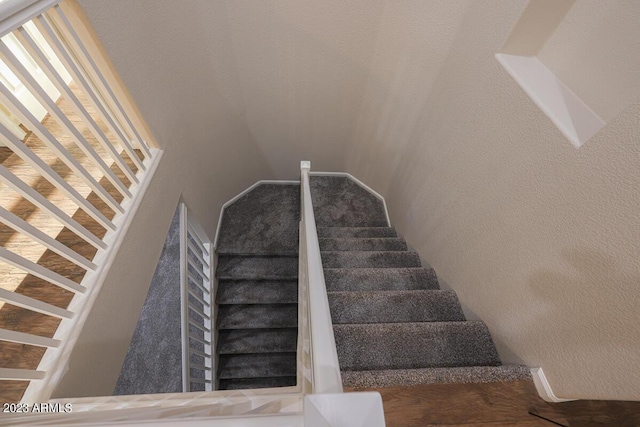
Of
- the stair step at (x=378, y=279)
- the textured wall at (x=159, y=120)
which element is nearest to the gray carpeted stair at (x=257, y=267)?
the textured wall at (x=159, y=120)

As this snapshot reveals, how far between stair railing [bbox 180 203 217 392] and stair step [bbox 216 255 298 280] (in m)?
0.18

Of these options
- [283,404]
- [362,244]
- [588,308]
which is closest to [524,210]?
[588,308]

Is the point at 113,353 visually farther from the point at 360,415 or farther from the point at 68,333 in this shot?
the point at 360,415

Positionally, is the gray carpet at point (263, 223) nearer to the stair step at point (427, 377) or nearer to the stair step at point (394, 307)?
the stair step at point (394, 307)

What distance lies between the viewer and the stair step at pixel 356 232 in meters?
3.00

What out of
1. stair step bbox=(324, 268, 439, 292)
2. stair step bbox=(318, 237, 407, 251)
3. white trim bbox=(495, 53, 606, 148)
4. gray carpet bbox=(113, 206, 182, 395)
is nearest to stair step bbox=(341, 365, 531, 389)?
stair step bbox=(324, 268, 439, 292)

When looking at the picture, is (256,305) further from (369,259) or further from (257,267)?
(369,259)

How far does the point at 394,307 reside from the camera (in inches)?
69.3

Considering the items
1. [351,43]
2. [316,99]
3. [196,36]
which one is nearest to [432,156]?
[351,43]

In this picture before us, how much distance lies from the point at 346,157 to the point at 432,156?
5.94 ft

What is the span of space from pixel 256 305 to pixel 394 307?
172 centimetres

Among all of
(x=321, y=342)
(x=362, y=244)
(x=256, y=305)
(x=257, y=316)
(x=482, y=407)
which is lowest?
(x=482, y=407)

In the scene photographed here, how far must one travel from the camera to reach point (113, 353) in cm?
136

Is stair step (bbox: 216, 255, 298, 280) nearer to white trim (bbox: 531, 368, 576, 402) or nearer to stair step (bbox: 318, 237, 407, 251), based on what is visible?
stair step (bbox: 318, 237, 407, 251)
